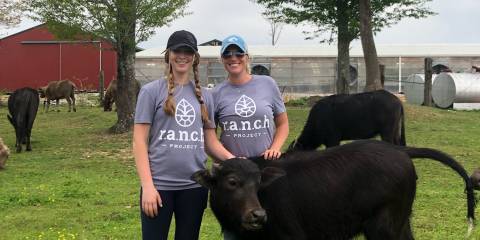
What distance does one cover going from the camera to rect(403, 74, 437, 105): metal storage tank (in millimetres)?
27156

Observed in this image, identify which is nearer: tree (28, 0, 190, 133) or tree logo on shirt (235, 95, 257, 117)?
tree logo on shirt (235, 95, 257, 117)

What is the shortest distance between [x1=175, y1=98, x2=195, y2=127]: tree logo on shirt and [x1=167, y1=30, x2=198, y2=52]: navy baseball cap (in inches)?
14.9

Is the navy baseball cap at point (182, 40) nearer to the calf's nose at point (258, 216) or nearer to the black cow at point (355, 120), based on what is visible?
the calf's nose at point (258, 216)

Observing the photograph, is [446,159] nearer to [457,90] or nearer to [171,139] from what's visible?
[171,139]

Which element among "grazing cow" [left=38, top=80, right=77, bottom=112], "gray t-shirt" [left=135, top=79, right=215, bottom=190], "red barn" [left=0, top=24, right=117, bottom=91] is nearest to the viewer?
"gray t-shirt" [left=135, top=79, right=215, bottom=190]

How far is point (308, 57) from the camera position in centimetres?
3766

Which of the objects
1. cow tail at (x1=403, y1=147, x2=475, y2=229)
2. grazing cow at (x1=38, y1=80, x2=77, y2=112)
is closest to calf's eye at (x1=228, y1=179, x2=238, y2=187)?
cow tail at (x1=403, y1=147, x2=475, y2=229)

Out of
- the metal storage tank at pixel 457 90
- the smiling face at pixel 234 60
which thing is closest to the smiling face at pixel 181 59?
the smiling face at pixel 234 60

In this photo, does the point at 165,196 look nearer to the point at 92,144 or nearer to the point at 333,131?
the point at 333,131

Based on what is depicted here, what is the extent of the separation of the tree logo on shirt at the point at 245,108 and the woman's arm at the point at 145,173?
30.1 inches

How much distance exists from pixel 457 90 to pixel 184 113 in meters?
23.5

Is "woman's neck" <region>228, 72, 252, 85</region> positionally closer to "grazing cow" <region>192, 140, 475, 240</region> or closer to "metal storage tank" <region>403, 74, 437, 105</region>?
"grazing cow" <region>192, 140, 475, 240</region>

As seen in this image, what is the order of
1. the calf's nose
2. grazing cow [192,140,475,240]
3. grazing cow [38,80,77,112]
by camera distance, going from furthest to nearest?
grazing cow [38,80,77,112]
grazing cow [192,140,475,240]
the calf's nose

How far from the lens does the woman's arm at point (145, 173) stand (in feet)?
13.1
